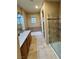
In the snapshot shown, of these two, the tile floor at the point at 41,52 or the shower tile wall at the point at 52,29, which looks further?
the shower tile wall at the point at 52,29

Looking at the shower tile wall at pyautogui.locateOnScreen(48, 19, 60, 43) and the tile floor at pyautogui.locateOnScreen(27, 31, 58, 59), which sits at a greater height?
the shower tile wall at pyautogui.locateOnScreen(48, 19, 60, 43)

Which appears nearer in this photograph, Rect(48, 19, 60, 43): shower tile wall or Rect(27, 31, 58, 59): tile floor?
Rect(27, 31, 58, 59): tile floor

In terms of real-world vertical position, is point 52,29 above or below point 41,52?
above

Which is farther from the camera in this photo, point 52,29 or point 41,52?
point 52,29

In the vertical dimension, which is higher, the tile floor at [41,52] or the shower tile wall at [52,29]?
the shower tile wall at [52,29]
